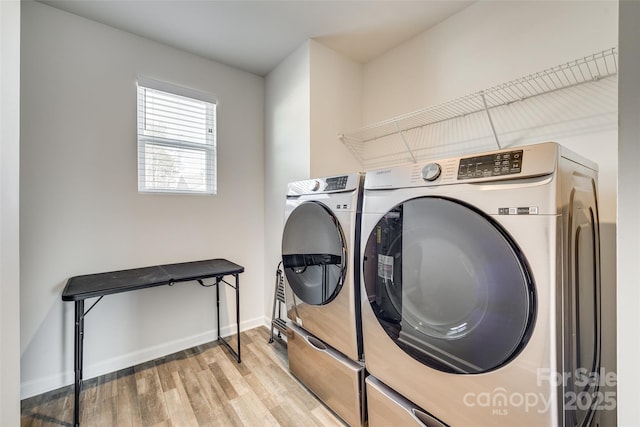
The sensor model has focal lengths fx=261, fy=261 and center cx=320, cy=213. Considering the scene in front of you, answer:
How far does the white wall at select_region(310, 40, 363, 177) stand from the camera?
82.6 inches

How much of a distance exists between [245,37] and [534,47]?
1.92m

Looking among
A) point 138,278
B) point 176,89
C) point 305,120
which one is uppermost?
point 176,89

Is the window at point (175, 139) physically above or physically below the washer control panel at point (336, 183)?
above

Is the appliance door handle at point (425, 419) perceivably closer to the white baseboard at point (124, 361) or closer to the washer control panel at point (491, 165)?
the washer control panel at point (491, 165)

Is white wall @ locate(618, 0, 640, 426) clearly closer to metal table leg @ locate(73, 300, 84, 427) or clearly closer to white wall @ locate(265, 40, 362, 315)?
white wall @ locate(265, 40, 362, 315)

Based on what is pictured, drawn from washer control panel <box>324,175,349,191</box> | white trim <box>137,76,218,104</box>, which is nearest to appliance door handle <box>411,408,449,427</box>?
washer control panel <box>324,175,349,191</box>

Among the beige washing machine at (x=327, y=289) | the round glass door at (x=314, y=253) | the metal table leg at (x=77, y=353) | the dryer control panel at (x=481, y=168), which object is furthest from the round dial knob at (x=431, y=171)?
the metal table leg at (x=77, y=353)

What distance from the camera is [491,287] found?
2.71 ft

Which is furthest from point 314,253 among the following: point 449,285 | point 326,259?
point 449,285

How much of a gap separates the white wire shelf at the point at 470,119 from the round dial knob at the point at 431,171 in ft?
2.32

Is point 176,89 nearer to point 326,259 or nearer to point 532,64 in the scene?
point 326,259

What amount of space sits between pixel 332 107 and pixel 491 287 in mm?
1822

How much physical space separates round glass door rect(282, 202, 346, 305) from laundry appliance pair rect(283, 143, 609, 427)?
0.02 meters

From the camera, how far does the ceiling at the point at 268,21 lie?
1712mm
